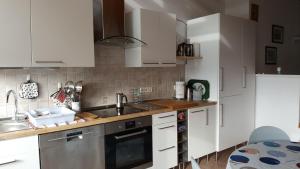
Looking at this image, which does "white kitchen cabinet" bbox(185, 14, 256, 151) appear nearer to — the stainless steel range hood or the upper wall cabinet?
the upper wall cabinet

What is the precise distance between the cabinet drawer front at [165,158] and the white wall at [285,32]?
7.82 feet

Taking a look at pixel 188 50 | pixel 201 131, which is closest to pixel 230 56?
pixel 188 50

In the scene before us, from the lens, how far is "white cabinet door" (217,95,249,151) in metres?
3.20

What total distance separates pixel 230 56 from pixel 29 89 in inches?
99.5

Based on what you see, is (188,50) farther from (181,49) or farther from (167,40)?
(167,40)

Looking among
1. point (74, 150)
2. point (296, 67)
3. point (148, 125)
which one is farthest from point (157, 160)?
point (296, 67)

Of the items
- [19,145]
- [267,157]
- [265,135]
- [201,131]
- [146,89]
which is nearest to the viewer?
[267,157]

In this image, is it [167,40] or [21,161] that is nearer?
[21,161]

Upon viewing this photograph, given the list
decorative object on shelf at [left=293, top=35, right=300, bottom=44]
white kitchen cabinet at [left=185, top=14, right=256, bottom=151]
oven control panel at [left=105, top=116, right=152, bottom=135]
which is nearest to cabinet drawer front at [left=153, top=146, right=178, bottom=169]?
oven control panel at [left=105, top=116, right=152, bottom=135]

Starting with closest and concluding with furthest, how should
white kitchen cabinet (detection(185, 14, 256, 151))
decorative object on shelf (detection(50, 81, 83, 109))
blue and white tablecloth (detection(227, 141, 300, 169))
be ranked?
blue and white tablecloth (detection(227, 141, 300, 169)) < decorative object on shelf (detection(50, 81, 83, 109)) < white kitchen cabinet (detection(185, 14, 256, 151))

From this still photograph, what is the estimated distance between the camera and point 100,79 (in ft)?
8.84

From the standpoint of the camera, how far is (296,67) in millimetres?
5172

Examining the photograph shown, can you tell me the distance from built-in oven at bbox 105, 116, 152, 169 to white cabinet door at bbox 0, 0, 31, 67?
0.93 m

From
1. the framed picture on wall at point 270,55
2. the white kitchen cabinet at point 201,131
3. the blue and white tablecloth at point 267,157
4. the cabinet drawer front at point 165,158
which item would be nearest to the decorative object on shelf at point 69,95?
the cabinet drawer front at point 165,158
